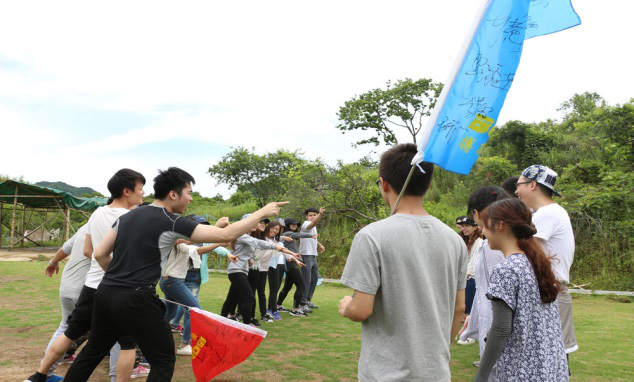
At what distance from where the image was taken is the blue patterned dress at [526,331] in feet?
8.60

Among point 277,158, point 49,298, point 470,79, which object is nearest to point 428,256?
point 470,79

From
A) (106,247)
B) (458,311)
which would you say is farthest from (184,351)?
(458,311)

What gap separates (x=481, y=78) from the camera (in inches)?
119

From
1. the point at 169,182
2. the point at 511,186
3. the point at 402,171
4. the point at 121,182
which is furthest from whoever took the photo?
the point at 121,182

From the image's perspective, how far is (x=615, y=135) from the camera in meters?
17.3

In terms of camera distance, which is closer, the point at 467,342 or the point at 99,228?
the point at 99,228

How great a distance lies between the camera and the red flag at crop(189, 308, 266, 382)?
406 cm

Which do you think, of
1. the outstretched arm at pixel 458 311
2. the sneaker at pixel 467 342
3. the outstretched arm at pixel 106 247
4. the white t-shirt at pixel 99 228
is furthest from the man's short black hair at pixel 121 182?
the sneaker at pixel 467 342

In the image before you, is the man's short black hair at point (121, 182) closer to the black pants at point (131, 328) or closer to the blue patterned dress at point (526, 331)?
the black pants at point (131, 328)

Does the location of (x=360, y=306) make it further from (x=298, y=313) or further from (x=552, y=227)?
(x=298, y=313)

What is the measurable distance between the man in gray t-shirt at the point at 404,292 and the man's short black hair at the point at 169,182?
1871 mm

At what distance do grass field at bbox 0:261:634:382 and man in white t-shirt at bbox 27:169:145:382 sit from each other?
3.13 feet

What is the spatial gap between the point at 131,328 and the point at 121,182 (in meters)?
1.55

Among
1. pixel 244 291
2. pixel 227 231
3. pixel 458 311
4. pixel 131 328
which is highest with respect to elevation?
pixel 227 231
